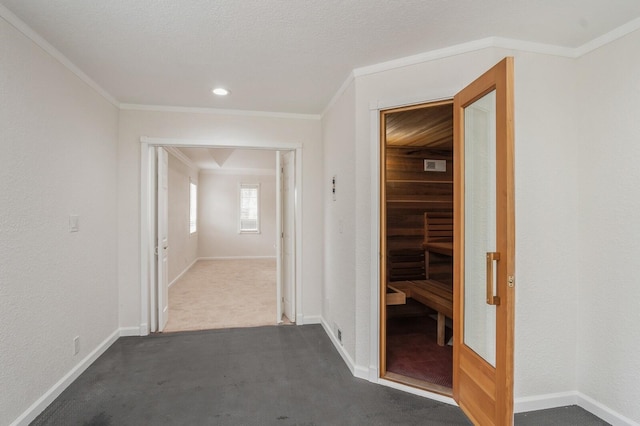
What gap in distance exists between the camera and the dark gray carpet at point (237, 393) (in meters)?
2.04

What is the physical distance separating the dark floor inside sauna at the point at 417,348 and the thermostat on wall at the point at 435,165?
181 centimetres

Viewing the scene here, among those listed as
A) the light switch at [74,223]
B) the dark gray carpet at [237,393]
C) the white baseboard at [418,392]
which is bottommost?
the dark gray carpet at [237,393]

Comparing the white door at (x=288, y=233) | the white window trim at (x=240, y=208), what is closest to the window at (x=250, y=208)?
the white window trim at (x=240, y=208)

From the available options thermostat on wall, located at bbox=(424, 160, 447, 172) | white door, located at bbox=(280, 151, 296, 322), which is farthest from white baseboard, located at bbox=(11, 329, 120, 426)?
thermostat on wall, located at bbox=(424, 160, 447, 172)

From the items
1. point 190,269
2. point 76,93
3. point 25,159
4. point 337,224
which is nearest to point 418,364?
point 337,224

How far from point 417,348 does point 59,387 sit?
9.51 feet

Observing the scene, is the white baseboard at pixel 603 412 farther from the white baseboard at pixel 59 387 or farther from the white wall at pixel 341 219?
the white baseboard at pixel 59 387

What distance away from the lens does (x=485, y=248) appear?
194 cm

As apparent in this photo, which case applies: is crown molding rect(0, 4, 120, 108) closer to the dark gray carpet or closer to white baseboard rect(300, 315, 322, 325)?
the dark gray carpet

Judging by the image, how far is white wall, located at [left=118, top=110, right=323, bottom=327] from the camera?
337 cm

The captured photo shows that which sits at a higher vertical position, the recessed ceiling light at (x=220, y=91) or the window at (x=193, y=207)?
the recessed ceiling light at (x=220, y=91)

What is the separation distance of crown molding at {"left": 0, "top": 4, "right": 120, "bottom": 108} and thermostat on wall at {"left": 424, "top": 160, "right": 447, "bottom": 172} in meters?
3.74

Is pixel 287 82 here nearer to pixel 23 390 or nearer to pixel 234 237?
pixel 23 390

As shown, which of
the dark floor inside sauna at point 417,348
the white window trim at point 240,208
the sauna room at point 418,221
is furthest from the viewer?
the white window trim at point 240,208
